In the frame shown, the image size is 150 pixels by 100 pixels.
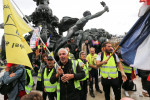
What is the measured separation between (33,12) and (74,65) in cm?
1014

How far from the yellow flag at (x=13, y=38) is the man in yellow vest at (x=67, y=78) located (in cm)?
60

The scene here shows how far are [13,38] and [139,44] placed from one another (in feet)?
7.45

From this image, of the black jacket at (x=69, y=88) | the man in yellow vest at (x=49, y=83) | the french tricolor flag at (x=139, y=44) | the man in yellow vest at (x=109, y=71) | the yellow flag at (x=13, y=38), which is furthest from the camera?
the man in yellow vest at (x=109, y=71)

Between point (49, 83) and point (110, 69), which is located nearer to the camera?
point (49, 83)

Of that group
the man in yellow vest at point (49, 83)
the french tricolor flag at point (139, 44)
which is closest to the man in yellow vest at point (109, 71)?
the french tricolor flag at point (139, 44)

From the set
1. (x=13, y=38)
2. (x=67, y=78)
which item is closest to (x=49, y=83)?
(x=67, y=78)

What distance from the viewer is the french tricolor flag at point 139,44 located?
6.20 feet

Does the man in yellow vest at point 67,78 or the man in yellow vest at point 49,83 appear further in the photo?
the man in yellow vest at point 49,83

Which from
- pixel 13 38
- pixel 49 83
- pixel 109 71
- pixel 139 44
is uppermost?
pixel 13 38

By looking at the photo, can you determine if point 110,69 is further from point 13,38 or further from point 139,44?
point 13,38

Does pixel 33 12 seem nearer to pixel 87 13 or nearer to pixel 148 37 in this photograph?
pixel 87 13

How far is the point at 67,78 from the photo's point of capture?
211 cm

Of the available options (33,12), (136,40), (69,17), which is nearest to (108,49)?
(136,40)

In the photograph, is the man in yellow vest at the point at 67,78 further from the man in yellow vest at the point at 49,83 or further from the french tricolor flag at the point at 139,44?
the french tricolor flag at the point at 139,44
